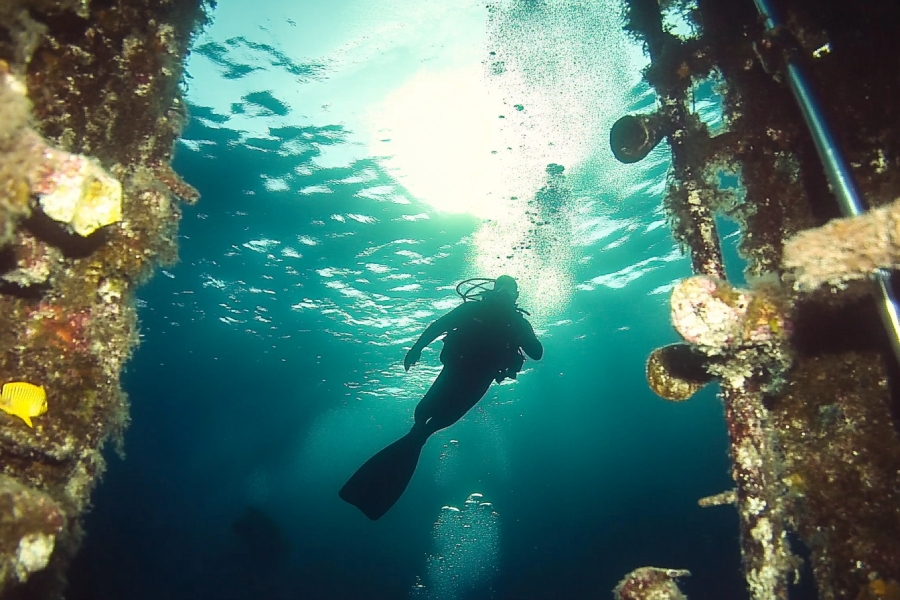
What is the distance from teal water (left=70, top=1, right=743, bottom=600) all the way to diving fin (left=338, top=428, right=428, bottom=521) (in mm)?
9600

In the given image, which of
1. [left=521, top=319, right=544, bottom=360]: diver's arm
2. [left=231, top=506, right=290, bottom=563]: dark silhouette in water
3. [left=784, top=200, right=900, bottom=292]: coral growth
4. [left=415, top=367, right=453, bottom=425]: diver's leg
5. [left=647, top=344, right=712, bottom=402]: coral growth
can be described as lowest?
[left=231, top=506, right=290, bottom=563]: dark silhouette in water

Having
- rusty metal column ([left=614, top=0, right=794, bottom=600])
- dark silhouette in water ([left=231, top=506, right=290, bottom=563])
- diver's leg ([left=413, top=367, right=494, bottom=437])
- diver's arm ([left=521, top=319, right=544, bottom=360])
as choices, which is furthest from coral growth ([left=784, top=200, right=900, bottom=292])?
dark silhouette in water ([left=231, top=506, right=290, bottom=563])

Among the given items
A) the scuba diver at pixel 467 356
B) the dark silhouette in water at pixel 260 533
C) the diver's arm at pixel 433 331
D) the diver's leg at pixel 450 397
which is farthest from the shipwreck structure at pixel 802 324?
the dark silhouette in water at pixel 260 533

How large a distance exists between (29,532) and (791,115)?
552 centimetres

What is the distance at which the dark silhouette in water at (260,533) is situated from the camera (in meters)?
23.5

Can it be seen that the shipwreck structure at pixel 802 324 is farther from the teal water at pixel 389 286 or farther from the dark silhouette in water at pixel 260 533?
the dark silhouette in water at pixel 260 533

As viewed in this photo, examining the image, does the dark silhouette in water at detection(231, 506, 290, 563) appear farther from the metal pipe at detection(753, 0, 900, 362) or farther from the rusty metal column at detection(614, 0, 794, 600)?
the metal pipe at detection(753, 0, 900, 362)

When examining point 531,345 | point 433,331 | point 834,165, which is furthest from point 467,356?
point 834,165

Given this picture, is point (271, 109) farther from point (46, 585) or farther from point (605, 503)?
point (605, 503)

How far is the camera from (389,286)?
2167 cm

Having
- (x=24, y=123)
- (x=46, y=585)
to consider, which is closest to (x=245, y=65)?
(x=24, y=123)

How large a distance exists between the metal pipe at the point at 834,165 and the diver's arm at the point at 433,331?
4.98 m

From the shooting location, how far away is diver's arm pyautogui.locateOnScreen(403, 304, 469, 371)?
6664mm

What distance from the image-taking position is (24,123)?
2.29 meters
